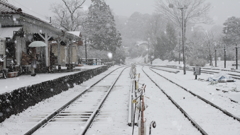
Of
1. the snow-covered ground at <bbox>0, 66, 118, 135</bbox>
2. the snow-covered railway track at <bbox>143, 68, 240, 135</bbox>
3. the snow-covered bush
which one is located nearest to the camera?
the snow-covered railway track at <bbox>143, 68, 240, 135</bbox>

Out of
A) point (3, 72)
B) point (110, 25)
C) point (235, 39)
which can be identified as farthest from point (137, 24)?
point (3, 72)

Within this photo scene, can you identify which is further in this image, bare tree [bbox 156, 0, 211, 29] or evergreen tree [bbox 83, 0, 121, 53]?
evergreen tree [bbox 83, 0, 121, 53]

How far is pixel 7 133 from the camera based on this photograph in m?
6.54

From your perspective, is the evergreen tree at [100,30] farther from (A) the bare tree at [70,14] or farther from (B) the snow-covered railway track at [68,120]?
(B) the snow-covered railway track at [68,120]

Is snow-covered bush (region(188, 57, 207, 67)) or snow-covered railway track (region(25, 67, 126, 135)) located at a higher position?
snow-covered bush (region(188, 57, 207, 67))

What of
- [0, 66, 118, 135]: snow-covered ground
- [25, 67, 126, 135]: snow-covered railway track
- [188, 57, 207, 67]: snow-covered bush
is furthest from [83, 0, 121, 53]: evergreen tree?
[25, 67, 126, 135]: snow-covered railway track

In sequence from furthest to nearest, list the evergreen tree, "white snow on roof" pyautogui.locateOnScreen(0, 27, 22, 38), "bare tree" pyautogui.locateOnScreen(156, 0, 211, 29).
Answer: the evergreen tree → "bare tree" pyautogui.locateOnScreen(156, 0, 211, 29) → "white snow on roof" pyautogui.locateOnScreen(0, 27, 22, 38)

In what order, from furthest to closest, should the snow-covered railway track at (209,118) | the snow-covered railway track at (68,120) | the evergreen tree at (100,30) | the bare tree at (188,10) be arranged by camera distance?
the evergreen tree at (100,30), the bare tree at (188,10), the snow-covered railway track at (68,120), the snow-covered railway track at (209,118)

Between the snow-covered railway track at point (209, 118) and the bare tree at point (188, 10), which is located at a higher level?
the bare tree at point (188, 10)

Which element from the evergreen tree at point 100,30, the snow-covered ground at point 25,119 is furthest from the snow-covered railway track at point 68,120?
the evergreen tree at point 100,30

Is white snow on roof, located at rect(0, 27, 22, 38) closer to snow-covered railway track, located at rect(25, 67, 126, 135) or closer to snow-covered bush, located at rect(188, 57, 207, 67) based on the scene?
snow-covered railway track, located at rect(25, 67, 126, 135)

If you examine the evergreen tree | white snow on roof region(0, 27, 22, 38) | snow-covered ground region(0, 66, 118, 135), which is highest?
the evergreen tree

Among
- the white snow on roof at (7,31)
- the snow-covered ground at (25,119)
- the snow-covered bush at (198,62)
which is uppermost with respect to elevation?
the white snow on roof at (7,31)

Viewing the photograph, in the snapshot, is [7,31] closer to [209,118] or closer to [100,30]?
[209,118]
